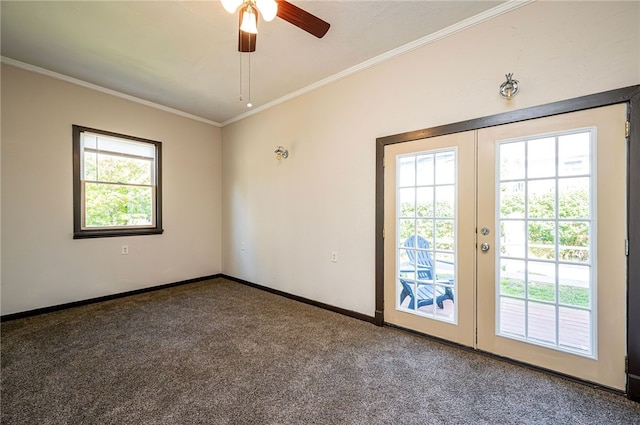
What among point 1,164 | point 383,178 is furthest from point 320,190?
point 1,164

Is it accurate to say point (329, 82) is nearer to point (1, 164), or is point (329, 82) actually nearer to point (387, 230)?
point (387, 230)

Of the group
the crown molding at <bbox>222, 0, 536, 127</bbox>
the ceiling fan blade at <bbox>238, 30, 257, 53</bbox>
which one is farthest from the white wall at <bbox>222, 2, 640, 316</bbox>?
the ceiling fan blade at <bbox>238, 30, 257, 53</bbox>

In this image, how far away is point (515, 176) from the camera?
7.11 ft

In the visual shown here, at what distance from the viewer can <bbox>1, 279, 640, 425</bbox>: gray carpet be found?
1646 mm

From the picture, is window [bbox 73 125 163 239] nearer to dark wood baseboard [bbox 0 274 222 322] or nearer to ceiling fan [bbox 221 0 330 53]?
dark wood baseboard [bbox 0 274 222 322]

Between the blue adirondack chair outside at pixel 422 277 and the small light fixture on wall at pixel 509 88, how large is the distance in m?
1.36

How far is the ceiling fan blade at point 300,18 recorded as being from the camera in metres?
1.76

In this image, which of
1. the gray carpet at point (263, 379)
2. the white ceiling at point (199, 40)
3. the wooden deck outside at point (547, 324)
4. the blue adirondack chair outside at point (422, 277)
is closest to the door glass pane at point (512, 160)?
the blue adirondack chair outside at point (422, 277)

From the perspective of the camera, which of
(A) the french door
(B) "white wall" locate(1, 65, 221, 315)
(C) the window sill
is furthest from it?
(C) the window sill

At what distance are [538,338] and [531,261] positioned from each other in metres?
0.58

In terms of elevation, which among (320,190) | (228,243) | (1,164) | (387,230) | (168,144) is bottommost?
(228,243)

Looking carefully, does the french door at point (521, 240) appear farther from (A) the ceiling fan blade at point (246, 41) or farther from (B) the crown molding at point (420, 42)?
(A) the ceiling fan blade at point (246, 41)

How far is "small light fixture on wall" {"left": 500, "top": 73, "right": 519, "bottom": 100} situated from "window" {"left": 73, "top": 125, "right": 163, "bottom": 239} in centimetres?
446

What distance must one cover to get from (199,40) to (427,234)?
2.85 meters
